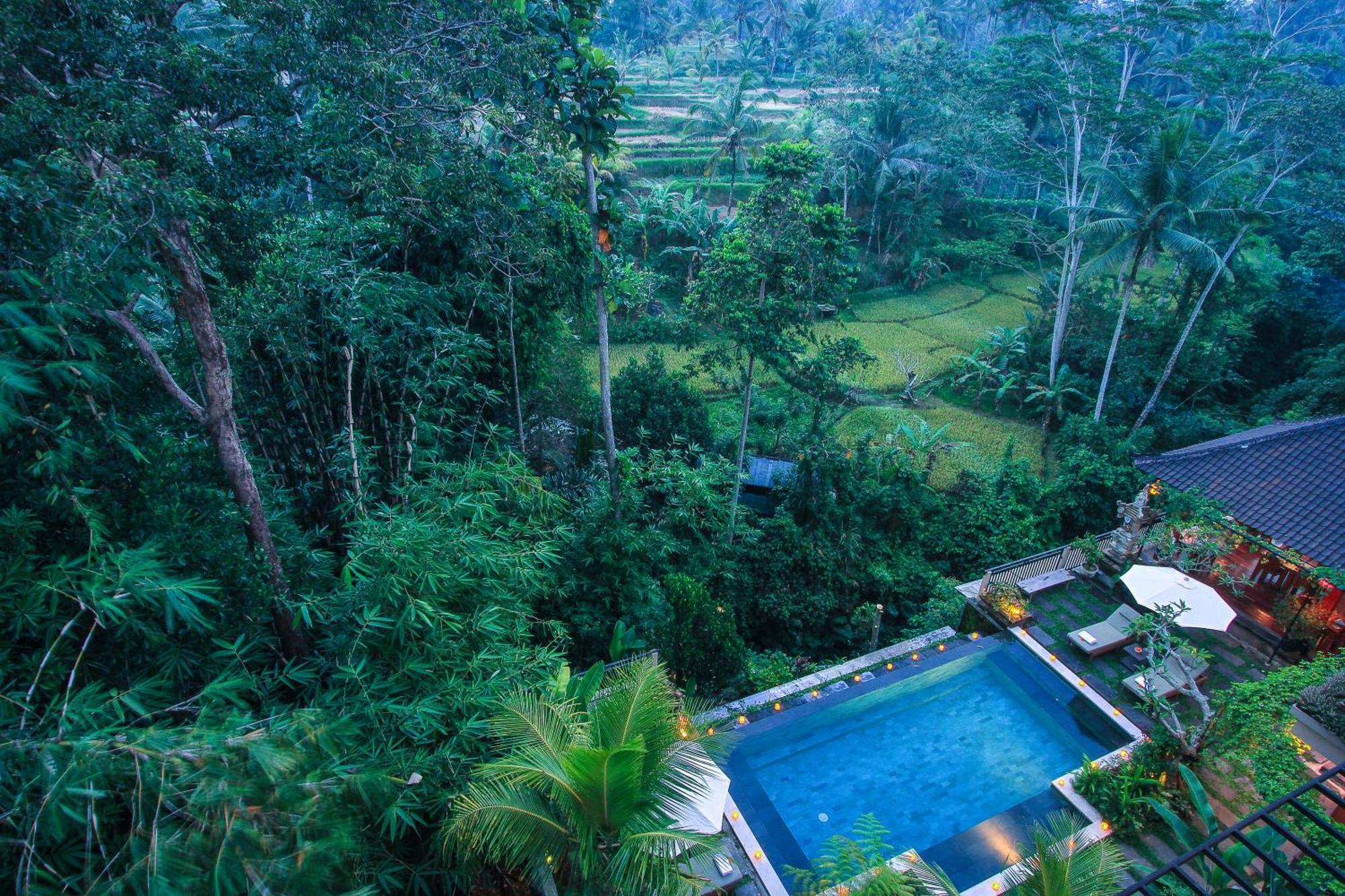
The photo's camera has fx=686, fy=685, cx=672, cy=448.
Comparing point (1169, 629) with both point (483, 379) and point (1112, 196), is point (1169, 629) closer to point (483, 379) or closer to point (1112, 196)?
point (1112, 196)

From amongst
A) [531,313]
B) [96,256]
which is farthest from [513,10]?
[96,256]

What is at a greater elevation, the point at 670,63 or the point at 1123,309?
the point at 670,63

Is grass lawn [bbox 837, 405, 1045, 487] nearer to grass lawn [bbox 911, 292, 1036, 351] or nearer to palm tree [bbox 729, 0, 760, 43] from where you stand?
grass lawn [bbox 911, 292, 1036, 351]

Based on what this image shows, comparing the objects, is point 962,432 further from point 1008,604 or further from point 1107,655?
point 1107,655

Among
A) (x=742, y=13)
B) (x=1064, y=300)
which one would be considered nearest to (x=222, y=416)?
(x=1064, y=300)

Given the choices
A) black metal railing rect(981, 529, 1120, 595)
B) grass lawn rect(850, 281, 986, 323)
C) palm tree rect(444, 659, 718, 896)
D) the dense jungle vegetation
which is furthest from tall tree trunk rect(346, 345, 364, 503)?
grass lawn rect(850, 281, 986, 323)

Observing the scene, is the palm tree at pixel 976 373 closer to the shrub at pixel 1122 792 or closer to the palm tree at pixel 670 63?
the shrub at pixel 1122 792

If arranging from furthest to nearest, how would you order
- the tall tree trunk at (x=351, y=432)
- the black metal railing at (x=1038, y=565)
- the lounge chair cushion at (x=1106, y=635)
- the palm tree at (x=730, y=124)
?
the palm tree at (x=730, y=124), the black metal railing at (x=1038, y=565), the lounge chair cushion at (x=1106, y=635), the tall tree trunk at (x=351, y=432)

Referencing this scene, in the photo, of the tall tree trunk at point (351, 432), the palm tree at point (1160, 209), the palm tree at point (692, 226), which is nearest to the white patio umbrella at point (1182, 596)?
the palm tree at point (1160, 209)
